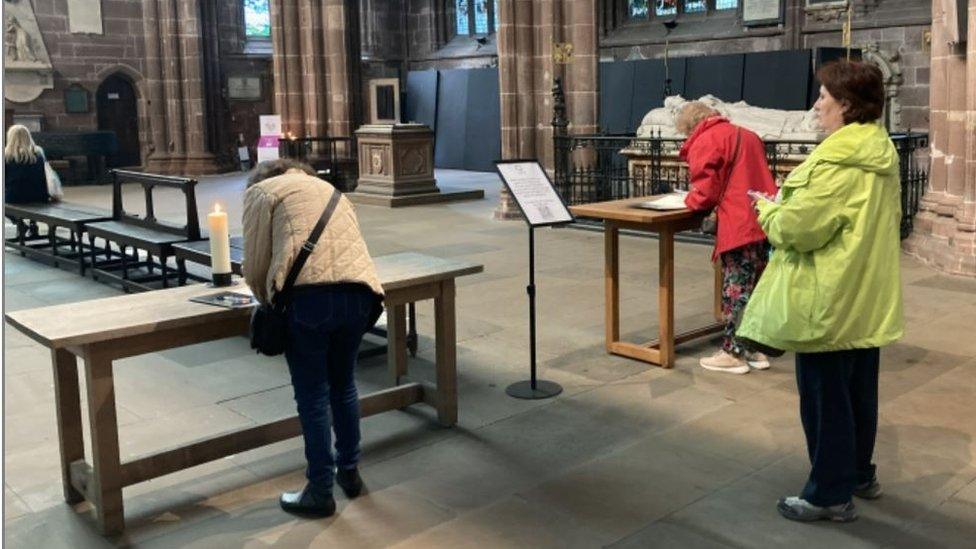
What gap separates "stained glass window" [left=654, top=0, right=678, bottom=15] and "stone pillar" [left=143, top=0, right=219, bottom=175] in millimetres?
9662

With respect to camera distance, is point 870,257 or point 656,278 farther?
point 656,278

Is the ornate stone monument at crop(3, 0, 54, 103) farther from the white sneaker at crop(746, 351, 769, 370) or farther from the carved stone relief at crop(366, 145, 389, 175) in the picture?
the white sneaker at crop(746, 351, 769, 370)

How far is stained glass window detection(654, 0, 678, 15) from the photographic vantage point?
20.6 metres

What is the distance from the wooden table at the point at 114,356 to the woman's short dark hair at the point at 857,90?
1.92 metres

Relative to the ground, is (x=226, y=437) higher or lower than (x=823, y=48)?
lower

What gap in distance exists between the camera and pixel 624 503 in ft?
12.5

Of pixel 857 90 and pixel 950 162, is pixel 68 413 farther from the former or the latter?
pixel 950 162

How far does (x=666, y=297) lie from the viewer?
5.60 m

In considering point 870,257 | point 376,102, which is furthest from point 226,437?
point 376,102

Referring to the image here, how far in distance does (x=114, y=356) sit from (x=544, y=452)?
1.84 m

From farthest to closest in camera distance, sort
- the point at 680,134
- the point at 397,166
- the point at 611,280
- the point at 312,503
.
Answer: the point at 397,166
the point at 680,134
the point at 611,280
the point at 312,503

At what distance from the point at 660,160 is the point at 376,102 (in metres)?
5.00

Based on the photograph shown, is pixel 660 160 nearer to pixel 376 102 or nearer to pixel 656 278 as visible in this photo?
pixel 656 278

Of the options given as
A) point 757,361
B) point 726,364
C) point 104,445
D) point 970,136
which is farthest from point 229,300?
point 970,136
